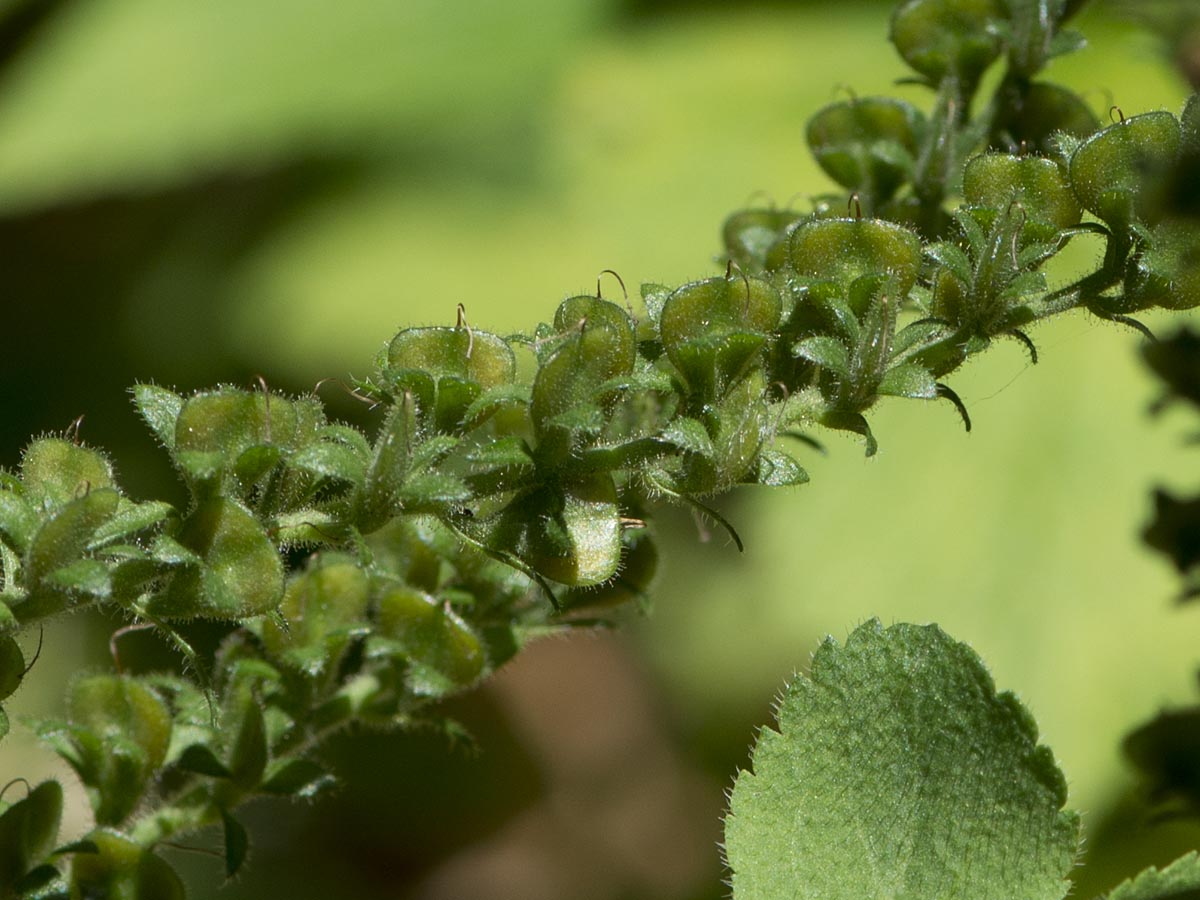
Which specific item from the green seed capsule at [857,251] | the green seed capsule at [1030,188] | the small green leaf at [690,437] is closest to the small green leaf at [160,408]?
the small green leaf at [690,437]

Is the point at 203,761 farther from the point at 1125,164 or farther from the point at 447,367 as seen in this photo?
the point at 1125,164

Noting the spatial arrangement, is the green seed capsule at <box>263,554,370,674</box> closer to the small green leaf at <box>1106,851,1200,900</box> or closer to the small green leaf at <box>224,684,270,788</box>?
the small green leaf at <box>224,684,270,788</box>

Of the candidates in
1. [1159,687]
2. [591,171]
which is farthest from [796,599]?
[591,171]

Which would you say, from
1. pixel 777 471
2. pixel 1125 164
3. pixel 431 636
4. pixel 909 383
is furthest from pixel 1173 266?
pixel 431 636

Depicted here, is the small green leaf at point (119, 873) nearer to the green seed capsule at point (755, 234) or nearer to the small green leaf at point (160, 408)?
the small green leaf at point (160, 408)

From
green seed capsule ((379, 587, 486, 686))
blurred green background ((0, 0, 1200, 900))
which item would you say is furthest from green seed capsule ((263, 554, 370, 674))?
blurred green background ((0, 0, 1200, 900))

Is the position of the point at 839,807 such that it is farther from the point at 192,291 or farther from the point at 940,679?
the point at 192,291

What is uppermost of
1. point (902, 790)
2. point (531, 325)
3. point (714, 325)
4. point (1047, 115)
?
point (531, 325)
